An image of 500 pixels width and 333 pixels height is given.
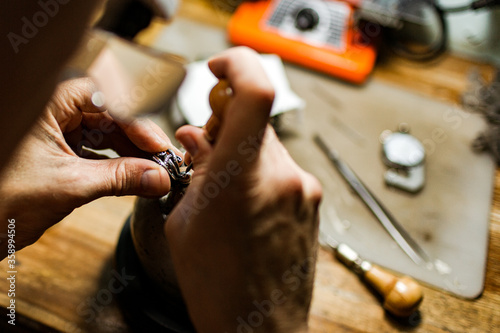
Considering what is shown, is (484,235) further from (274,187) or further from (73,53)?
(73,53)

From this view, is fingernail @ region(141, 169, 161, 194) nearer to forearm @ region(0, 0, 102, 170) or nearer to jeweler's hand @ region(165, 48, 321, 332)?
jeweler's hand @ region(165, 48, 321, 332)

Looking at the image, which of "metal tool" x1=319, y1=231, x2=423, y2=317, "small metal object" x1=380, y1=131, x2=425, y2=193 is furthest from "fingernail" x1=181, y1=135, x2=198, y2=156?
"small metal object" x1=380, y1=131, x2=425, y2=193

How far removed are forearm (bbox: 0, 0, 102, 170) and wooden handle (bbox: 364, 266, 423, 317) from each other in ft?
1.77

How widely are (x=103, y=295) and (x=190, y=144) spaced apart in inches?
13.2

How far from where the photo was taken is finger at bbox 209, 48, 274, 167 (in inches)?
12.1

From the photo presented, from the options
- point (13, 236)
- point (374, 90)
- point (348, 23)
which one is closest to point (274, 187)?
point (13, 236)

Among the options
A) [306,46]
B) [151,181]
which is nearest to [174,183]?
[151,181]

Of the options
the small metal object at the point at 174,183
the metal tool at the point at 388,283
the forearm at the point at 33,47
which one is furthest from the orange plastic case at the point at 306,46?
the forearm at the point at 33,47

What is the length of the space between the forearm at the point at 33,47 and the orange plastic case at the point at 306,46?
809 millimetres

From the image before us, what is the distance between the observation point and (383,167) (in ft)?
2.50

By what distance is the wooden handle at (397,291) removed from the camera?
1.82ft

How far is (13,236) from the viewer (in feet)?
1.63

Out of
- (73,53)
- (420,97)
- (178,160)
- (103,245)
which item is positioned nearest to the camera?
(73,53)

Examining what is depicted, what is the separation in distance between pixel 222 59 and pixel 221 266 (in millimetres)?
205
